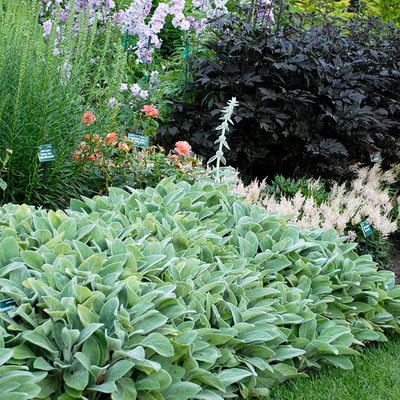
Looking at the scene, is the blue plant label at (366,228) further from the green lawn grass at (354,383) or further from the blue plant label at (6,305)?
the blue plant label at (6,305)

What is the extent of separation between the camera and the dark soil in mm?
4488

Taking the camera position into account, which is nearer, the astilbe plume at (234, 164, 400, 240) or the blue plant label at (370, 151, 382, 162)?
the astilbe plume at (234, 164, 400, 240)

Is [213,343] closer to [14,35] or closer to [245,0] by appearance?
[14,35]

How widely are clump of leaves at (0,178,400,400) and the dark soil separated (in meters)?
1.13

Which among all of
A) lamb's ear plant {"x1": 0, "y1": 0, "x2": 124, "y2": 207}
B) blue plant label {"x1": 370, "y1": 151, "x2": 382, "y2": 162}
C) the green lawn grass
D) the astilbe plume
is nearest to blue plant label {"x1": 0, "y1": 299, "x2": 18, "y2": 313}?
the green lawn grass

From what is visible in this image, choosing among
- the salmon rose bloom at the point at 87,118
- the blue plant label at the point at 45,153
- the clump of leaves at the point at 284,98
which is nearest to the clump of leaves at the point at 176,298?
the blue plant label at the point at 45,153

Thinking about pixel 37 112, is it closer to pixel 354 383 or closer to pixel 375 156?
pixel 354 383

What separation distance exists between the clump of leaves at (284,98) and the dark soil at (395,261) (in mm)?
1000

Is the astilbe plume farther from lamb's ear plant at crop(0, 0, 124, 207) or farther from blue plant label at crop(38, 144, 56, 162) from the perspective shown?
blue plant label at crop(38, 144, 56, 162)

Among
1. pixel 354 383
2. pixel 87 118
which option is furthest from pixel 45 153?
pixel 354 383

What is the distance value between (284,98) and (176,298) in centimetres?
316

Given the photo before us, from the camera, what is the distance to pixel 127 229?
9.41 ft

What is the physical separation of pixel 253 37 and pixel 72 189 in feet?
7.72

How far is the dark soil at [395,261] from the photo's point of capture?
4.49 metres
